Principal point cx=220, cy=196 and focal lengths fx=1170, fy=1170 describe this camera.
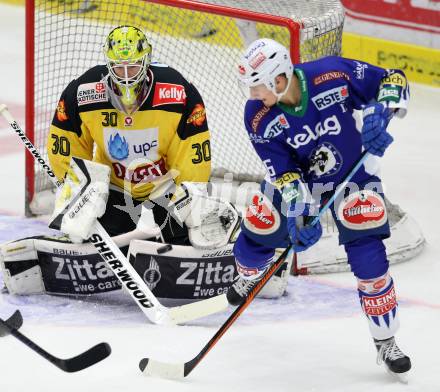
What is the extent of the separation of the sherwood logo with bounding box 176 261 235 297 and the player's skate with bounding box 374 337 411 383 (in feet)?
3.02

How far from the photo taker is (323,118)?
4117mm

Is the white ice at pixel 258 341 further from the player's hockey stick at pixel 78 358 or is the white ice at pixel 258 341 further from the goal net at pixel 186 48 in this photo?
the goal net at pixel 186 48

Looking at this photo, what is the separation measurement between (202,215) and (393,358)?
1137mm

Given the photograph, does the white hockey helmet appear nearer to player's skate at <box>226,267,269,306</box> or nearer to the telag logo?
player's skate at <box>226,267,269,306</box>

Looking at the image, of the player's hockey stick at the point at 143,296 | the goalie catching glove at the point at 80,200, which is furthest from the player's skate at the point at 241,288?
the goalie catching glove at the point at 80,200

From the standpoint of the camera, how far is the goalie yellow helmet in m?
4.70

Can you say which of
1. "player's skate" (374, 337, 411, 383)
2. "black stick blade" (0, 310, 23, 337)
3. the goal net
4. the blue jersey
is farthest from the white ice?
the goal net

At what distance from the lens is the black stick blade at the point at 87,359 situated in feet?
12.9

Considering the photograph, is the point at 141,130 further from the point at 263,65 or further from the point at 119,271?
the point at 263,65

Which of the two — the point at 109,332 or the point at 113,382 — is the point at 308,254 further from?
the point at 113,382

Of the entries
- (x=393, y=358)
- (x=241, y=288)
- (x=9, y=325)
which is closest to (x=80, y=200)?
(x=241, y=288)

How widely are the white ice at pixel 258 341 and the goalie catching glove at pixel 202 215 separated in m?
0.32

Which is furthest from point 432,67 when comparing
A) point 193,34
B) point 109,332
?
point 109,332

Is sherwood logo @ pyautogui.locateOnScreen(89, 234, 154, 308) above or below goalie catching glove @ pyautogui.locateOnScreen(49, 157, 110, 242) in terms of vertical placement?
below
